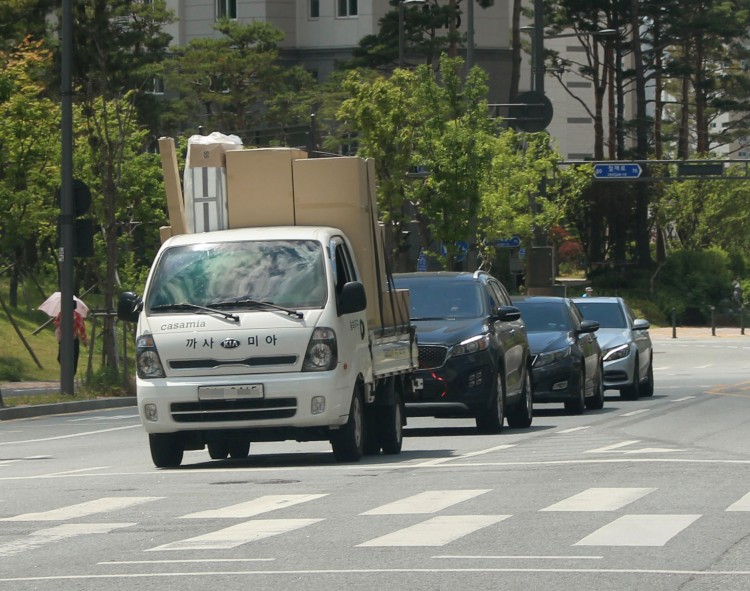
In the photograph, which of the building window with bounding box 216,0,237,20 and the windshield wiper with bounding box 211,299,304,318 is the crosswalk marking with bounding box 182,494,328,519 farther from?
the building window with bounding box 216,0,237,20

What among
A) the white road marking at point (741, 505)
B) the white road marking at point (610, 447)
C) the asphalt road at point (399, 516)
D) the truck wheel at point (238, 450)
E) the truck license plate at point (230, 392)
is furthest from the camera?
the truck wheel at point (238, 450)

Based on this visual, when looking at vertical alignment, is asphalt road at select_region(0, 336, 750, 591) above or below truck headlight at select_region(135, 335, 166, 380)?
below

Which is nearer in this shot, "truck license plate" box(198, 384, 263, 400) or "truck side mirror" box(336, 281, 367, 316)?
"truck license plate" box(198, 384, 263, 400)

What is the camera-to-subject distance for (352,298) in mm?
15398

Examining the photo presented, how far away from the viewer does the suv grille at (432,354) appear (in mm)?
19656

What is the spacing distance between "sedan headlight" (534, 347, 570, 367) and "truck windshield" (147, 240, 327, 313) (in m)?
8.94

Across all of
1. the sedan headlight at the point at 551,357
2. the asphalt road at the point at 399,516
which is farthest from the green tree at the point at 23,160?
the asphalt road at the point at 399,516

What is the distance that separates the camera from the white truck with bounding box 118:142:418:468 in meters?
15.2

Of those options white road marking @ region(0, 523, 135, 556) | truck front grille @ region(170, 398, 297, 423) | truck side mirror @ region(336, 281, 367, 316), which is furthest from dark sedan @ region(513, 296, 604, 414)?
white road marking @ region(0, 523, 135, 556)

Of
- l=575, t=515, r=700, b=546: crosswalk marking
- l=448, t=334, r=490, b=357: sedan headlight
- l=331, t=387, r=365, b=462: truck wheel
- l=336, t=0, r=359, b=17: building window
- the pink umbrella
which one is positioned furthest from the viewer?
l=336, t=0, r=359, b=17: building window

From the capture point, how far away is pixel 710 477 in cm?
1398

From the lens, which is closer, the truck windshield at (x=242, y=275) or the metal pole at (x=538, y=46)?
the truck windshield at (x=242, y=275)

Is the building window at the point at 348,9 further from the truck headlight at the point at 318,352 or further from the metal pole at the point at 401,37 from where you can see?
the truck headlight at the point at 318,352

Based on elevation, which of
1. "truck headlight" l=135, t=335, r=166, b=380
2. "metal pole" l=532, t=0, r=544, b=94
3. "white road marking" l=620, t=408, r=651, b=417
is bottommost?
"white road marking" l=620, t=408, r=651, b=417
